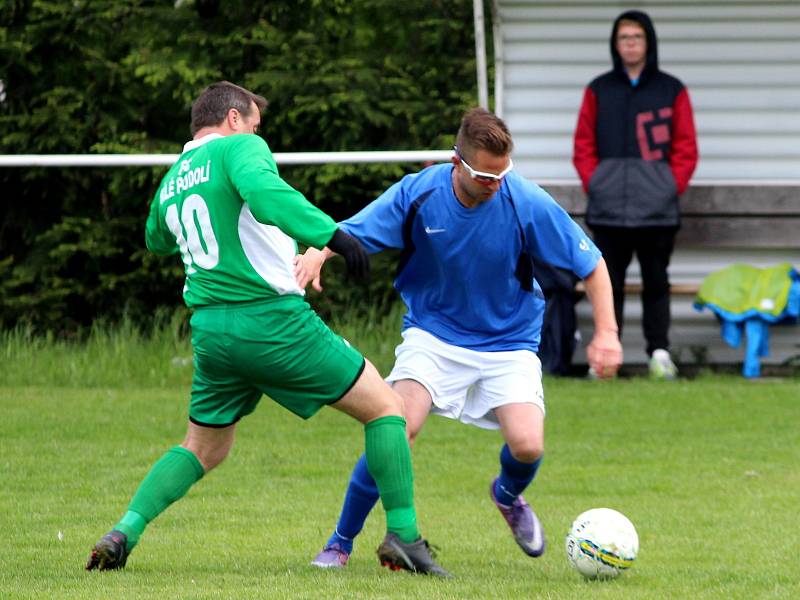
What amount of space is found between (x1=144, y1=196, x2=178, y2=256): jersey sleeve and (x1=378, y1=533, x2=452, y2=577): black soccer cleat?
4.62 feet

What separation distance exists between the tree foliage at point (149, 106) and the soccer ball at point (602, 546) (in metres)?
8.39

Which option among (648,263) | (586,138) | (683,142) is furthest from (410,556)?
(683,142)

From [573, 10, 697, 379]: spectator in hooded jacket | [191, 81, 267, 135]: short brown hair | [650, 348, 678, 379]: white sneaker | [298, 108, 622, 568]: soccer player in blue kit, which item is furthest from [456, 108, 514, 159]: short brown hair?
[650, 348, 678, 379]: white sneaker

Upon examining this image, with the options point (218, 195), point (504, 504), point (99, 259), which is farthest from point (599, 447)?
point (99, 259)

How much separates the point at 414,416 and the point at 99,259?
9.08m

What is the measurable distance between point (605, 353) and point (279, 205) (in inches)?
56.2

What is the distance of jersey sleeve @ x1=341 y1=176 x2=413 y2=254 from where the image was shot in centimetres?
641

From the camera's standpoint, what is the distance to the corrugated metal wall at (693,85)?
518 inches

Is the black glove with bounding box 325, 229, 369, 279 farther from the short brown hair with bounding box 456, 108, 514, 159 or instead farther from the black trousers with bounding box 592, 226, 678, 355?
the black trousers with bounding box 592, 226, 678, 355

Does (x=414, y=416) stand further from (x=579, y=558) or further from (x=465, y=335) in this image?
(x=579, y=558)

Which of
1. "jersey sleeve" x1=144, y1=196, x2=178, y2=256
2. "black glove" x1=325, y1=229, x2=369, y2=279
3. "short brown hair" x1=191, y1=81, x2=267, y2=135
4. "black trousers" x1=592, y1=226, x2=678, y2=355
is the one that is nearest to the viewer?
"black glove" x1=325, y1=229, x2=369, y2=279

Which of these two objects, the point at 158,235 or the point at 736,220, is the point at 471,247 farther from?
the point at 736,220

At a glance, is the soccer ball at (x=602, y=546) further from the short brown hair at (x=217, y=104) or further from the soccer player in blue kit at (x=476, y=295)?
the short brown hair at (x=217, y=104)

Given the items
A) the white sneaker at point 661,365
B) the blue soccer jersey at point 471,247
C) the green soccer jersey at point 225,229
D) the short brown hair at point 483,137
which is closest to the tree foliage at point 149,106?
the white sneaker at point 661,365
